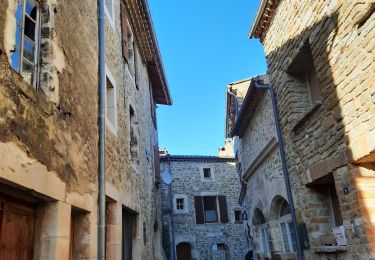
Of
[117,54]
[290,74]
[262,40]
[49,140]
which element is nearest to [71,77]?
[49,140]

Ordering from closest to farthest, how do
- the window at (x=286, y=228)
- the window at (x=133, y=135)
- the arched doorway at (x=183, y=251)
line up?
the window at (x=286, y=228) < the window at (x=133, y=135) < the arched doorway at (x=183, y=251)

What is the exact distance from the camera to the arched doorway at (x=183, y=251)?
19.2 m

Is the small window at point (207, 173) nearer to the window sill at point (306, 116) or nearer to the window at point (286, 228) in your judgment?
the window at point (286, 228)

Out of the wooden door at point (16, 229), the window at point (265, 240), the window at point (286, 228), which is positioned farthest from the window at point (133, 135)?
the wooden door at point (16, 229)

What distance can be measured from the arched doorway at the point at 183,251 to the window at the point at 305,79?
14.7 meters

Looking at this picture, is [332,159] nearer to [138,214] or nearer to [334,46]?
[334,46]

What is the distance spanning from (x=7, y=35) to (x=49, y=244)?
192cm

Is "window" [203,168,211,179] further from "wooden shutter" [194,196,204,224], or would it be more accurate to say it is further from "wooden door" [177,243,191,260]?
"wooden door" [177,243,191,260]

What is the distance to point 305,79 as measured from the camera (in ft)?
21.3

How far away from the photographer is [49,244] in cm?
347

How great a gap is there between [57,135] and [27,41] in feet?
3.30

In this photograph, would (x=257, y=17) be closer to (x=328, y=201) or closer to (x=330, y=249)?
(x=328, y=201)

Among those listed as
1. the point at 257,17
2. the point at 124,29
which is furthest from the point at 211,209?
the point at 257,17

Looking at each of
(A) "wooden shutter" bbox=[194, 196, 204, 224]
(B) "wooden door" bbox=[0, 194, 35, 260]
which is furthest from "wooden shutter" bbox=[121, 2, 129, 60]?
(A) "wooden shutter" bbox=[194, 196, 204, 224]
